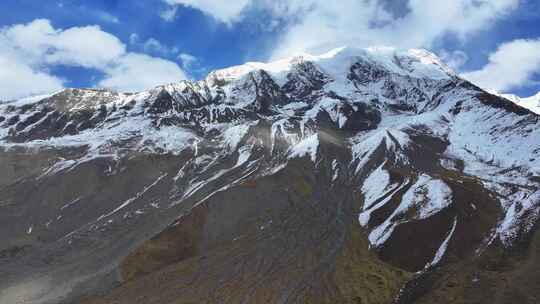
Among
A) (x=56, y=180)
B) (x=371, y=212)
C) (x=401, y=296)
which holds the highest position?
(x=56, y=180)

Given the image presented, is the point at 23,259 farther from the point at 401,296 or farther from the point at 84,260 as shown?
the point at 401,296

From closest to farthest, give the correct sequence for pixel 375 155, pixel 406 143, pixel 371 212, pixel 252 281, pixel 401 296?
1. pixel 401 296
2. pixel 252 281
3. pixel 371 212
4. pixel 375 155
5. pixel 406 143

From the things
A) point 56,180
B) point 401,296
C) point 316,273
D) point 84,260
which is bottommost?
point 401,296

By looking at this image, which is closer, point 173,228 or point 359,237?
point 359,237

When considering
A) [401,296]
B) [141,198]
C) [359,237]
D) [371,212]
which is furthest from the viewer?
[141,198]

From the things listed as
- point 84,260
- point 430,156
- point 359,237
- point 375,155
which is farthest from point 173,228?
point 430,156

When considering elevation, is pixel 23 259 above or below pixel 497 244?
above

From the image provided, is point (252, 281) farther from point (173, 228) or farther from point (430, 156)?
point (430, 156)

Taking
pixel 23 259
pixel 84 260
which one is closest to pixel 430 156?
pixel 84 260

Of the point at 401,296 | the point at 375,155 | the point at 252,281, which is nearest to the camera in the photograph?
the point at 401,296

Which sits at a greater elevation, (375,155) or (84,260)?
(375,155)
